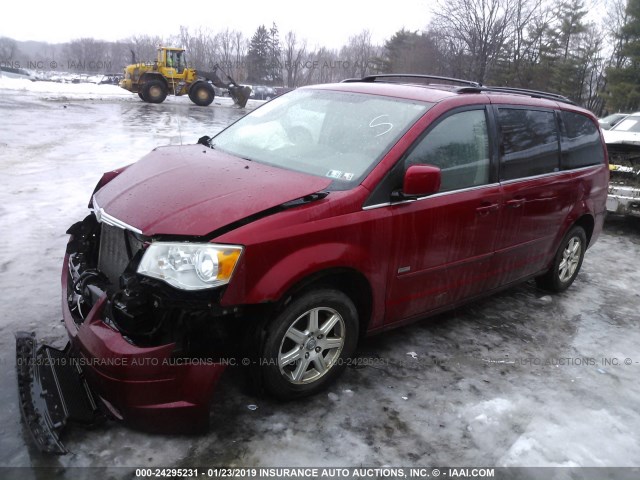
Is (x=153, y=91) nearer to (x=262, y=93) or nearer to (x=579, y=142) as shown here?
(x=262, y=93)

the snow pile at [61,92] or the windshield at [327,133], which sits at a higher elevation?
the snow pile at [61,92]

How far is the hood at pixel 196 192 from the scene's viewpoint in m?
2.48

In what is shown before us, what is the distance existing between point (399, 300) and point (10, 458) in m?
2.21

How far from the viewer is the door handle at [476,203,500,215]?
11.6ft

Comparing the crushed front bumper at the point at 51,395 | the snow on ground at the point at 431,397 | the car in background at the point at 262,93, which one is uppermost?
the car in background at the point at 262,93

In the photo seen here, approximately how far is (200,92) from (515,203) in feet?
82.0

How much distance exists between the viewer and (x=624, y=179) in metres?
7.64

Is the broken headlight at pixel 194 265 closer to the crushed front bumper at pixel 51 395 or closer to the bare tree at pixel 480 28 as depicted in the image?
the crushed front bumper at pixel 51 395

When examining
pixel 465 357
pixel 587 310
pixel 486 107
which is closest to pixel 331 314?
pixel 465 357

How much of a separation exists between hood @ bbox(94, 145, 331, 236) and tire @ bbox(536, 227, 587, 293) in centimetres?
293

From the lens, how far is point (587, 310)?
4762 millimetres

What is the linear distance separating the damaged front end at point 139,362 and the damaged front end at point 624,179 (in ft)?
22.0

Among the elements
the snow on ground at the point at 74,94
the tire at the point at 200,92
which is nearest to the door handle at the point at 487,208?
the tire at the point at 200,92

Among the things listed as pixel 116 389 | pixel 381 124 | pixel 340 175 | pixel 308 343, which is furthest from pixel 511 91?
pixel 116 389
